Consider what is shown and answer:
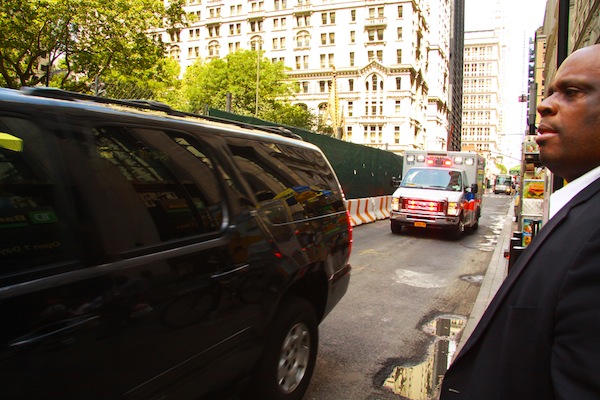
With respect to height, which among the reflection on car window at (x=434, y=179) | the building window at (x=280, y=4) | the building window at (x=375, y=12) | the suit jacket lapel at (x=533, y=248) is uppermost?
the building window at (x=280, y=4)

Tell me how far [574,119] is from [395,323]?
4.47 meters

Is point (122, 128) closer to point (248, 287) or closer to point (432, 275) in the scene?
point (248, 287)

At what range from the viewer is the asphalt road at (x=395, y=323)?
146 inches

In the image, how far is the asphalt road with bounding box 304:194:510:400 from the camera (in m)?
3.72

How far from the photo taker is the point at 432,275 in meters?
7.96

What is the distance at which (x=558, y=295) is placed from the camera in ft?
3.23

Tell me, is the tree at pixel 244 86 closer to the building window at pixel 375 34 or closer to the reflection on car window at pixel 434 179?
the building window at pixel 375 34

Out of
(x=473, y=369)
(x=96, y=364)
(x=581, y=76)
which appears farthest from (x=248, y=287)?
(x=581, y=76)

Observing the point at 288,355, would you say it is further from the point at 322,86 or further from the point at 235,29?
the point at 235,29

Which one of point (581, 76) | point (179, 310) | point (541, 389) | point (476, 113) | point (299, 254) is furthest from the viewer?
point (476, 113)

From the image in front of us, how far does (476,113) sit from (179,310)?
598 ft

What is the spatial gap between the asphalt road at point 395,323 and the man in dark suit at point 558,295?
255 centimetres

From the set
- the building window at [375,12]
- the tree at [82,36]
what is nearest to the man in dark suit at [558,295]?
the tree at [82,36]

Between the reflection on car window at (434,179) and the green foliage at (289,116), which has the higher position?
the green foliage at (289,116)
